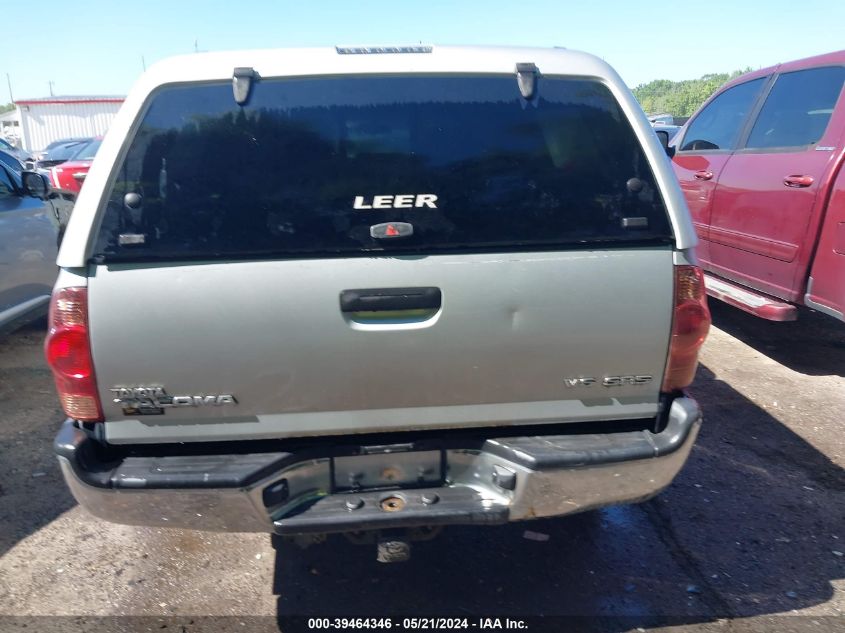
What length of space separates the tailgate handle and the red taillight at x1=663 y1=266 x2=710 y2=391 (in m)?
0.86

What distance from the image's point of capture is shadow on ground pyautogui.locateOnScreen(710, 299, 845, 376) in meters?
5.81

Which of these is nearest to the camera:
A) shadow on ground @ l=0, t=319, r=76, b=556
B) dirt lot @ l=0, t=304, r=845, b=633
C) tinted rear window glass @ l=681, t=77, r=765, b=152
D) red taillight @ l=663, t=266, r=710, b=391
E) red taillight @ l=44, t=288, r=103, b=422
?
red taillight @ l=44, t=288, r=103, b=422

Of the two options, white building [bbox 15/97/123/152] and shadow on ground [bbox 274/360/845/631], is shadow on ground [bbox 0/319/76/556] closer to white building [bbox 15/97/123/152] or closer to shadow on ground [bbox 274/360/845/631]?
shadow on ground [bbox 274/360/845/631]

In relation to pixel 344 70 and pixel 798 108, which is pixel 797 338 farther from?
pixel 344 70

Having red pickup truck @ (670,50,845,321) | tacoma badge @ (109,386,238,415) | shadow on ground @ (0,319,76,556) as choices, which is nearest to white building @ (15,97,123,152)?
shadow on ground @ (0,319,76,556)

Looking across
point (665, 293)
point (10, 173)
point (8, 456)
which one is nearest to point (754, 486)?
point (665, 293)

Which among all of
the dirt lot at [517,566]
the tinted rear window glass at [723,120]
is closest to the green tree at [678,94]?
the tinted rear window glass at [723,120]

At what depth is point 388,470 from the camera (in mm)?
2568

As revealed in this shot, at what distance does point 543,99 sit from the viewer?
2.58m

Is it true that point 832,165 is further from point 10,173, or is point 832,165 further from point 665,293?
point 10,173

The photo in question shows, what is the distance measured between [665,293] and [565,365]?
0.43 metres

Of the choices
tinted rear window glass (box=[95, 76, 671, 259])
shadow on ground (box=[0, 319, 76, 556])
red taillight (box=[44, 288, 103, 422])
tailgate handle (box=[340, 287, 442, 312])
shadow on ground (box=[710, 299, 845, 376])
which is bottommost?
shadow on ground (box=[0, 319, 76, 556])

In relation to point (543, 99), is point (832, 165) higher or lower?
lower

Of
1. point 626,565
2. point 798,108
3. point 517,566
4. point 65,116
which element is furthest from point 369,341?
point 65,116
